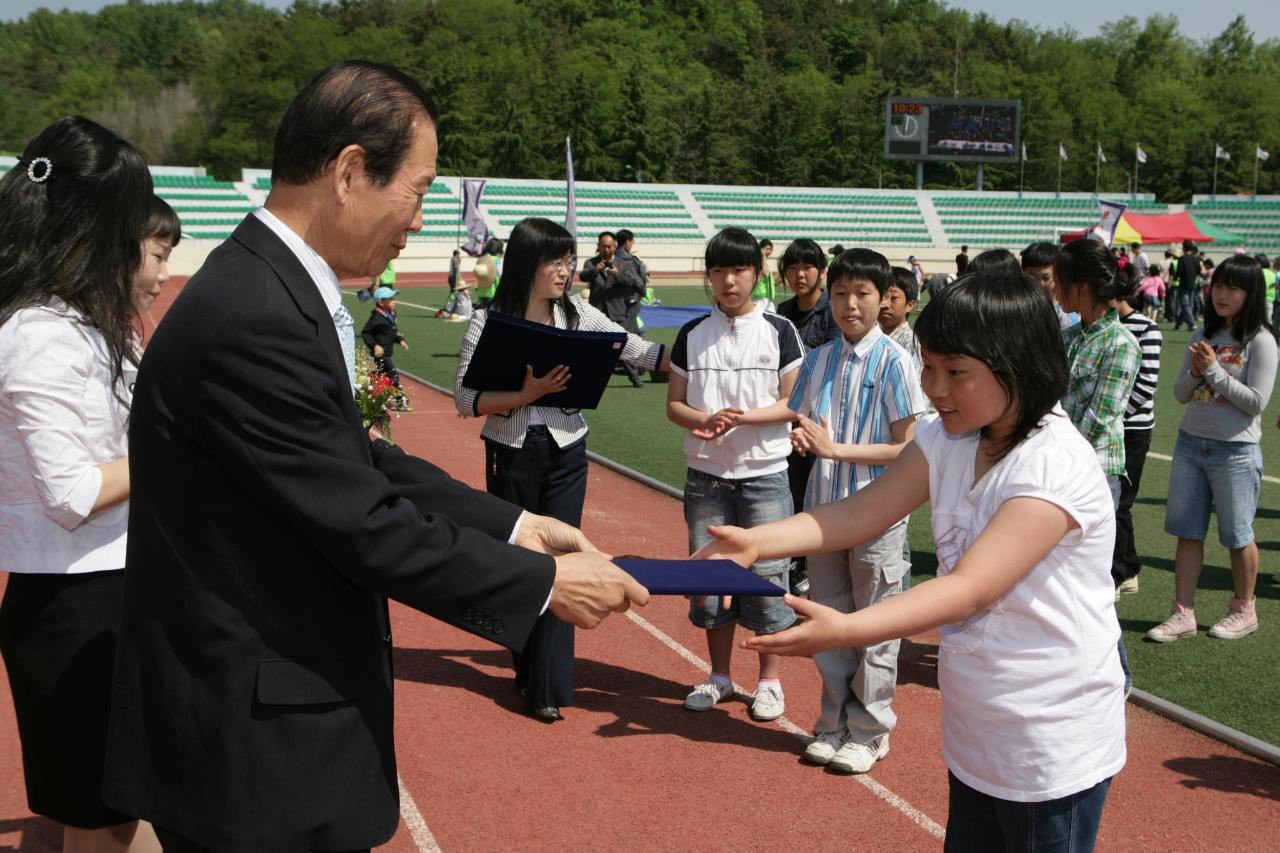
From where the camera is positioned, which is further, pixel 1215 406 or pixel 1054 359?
pixel 1215 406

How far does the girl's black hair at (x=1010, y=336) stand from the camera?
253 cm

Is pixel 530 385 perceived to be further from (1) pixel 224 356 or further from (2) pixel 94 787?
(1) pixel 224 356

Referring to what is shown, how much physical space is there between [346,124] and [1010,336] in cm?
144

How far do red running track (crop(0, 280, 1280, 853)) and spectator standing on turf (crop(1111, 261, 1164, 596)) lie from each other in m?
1.57

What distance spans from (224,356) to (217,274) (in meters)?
0.18

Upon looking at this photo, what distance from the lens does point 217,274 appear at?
7.09ft

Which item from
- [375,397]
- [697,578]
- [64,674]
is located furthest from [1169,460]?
[64,674]

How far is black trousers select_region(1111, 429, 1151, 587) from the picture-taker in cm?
704

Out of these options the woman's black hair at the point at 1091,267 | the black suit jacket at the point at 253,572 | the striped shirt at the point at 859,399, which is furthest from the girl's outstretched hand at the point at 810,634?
the woman's black hair at the point at 1091,267

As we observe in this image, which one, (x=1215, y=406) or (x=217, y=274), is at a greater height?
(x=217, y=274)

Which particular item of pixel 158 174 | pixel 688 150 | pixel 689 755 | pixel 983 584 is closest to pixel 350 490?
pixel 983 584

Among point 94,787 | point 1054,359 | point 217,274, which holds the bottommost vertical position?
point 94,787

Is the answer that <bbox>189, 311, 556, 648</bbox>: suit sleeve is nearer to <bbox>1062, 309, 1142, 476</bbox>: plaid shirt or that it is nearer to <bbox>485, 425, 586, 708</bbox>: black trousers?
<bbox>485, 425, 586, 708</bbox>: black trousers

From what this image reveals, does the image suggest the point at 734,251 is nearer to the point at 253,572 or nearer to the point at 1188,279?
the point at 253,572
